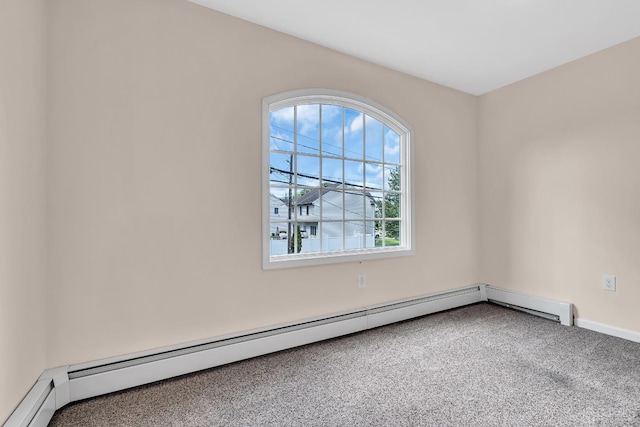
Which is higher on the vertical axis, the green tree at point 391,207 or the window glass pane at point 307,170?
the window glass pane at point 307,170

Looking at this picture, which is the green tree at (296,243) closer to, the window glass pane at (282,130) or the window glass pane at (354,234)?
the window glass pane at (354,234)

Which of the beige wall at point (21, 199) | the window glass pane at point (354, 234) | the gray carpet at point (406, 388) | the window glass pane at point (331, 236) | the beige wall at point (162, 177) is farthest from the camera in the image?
the window glass pane at point (354, 234)

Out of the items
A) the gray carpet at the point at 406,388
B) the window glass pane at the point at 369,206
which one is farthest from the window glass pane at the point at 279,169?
the gray carpet at the point at 406,388

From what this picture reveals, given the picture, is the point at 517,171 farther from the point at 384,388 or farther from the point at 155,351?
the point at 155,351

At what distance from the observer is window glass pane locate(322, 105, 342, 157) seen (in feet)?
8.89

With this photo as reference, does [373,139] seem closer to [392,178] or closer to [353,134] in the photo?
[353,134]

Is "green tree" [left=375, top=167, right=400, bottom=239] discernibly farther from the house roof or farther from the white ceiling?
the white ceiling

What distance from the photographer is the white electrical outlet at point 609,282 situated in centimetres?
259

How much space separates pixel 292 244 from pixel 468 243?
2.23 metres

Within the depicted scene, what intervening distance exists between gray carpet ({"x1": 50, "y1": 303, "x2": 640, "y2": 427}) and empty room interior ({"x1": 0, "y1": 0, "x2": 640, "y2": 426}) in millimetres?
224

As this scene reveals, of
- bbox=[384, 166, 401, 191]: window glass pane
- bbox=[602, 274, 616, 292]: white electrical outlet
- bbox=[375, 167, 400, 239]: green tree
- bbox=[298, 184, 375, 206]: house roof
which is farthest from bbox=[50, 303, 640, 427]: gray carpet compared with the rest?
bbox=[384, 166, 401, 191]: window glass pane

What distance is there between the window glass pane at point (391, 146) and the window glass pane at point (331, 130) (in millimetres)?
Answer: 569

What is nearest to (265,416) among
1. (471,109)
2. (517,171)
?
(517,171)

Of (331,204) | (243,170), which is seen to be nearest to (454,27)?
(331,204)
